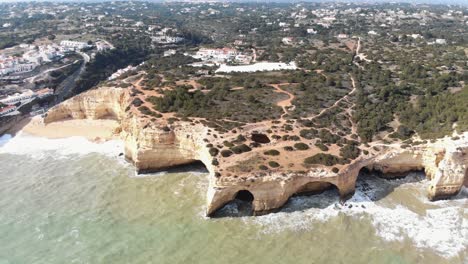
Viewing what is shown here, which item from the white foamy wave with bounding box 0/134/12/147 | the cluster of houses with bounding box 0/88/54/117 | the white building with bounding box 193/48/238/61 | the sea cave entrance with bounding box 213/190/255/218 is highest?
the sea cave entrance with bounding box 213/190/255/218

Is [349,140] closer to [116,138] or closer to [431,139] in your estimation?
[431,139]

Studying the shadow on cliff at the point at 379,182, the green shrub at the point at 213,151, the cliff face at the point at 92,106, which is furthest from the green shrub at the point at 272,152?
the cliff face at the point at 92,106

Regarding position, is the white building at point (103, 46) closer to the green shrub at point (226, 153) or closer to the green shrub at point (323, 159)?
the green shrub at point (226, 153)

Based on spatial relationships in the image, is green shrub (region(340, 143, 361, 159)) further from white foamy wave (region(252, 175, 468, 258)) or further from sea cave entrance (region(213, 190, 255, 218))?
sea cave entrance (region(213, 190, 255, 218))

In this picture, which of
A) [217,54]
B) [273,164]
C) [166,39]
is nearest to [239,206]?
[273,164]

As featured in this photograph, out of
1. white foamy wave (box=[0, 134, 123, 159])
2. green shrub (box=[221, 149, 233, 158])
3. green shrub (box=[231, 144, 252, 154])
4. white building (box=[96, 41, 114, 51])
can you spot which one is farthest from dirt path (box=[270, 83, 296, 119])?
white building (box=[96, 41, 114, 51])

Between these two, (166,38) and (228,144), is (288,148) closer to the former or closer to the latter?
(228,144)
